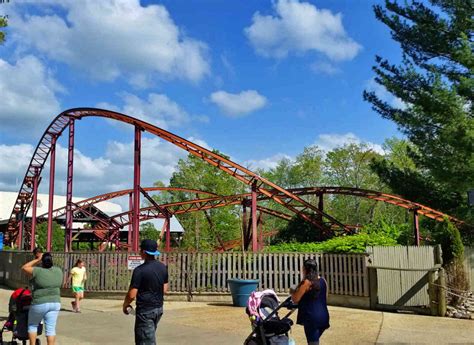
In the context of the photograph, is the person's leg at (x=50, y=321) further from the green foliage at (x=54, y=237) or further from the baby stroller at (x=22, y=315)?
the green foliage at (x=54, y=237)

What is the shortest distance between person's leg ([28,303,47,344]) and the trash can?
7.28 meters

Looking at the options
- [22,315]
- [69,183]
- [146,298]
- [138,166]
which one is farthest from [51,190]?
[146,298]

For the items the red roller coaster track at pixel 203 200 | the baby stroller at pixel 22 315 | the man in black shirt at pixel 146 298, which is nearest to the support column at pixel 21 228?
the red roller coaster track at pixel 203 200

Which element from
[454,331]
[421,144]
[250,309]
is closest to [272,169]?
[421,144]

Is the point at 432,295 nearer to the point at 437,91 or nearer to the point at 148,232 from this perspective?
the point at 437,91

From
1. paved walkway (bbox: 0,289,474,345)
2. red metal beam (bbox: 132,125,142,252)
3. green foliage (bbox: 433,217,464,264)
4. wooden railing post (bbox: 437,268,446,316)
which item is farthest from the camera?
red metal beam (bbox: 132,125,142,252)

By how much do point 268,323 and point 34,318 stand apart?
136 inches

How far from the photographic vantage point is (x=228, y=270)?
1532 centimetres

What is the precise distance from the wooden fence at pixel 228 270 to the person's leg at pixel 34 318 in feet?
28.8

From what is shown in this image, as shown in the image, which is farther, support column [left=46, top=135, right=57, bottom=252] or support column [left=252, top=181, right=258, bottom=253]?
support column [left=46, top=135, right=57, bottom=252]

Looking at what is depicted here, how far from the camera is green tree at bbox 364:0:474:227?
657 inches

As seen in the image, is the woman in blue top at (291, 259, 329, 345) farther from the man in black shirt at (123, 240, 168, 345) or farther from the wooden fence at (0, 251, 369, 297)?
the wooden fence at (0, 251, 369, 297)

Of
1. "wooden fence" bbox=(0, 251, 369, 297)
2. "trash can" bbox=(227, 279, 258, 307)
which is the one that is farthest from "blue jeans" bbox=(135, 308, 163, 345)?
"wooden fence" bbox=(0, 251, 369, 297)

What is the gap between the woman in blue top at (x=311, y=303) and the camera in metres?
5.69
